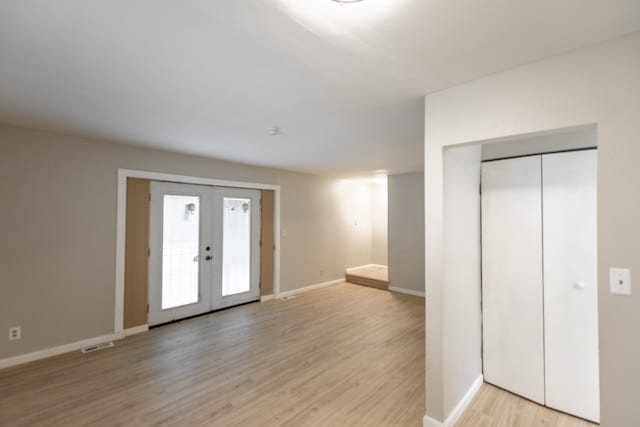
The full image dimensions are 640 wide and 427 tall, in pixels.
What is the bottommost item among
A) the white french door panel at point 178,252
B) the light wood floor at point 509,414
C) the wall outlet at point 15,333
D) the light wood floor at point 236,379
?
the light wood floor at point 236,379

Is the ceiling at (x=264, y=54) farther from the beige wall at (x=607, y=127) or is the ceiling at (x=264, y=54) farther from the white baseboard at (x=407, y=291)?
the white baseboard at (x=407, y=291)

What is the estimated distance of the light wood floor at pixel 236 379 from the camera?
2.26 metres

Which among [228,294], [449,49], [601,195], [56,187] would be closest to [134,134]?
[56,187]

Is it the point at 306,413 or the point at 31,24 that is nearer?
the point at 31,24

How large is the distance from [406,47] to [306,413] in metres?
2.68

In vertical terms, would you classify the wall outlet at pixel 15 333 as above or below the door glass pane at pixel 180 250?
below

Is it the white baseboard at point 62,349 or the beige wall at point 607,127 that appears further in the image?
the white baseboard at point 62,349

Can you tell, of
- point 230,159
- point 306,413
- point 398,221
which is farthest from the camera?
point 398,221

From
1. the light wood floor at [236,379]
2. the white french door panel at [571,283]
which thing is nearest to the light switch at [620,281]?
the white french door panel at [571,283]

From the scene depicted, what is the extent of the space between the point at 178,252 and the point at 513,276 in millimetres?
4237

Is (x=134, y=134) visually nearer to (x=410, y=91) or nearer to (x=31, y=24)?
(x=31, y=24)

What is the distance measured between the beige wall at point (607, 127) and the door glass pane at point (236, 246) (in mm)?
4032

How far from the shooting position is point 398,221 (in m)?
6.14

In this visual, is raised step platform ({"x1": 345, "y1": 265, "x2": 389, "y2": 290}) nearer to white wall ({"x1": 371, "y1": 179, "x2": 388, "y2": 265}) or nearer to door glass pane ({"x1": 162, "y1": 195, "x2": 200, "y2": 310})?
white wall ({"x1": 371, "y1": 179, "x2": 388, "y2": 265})
